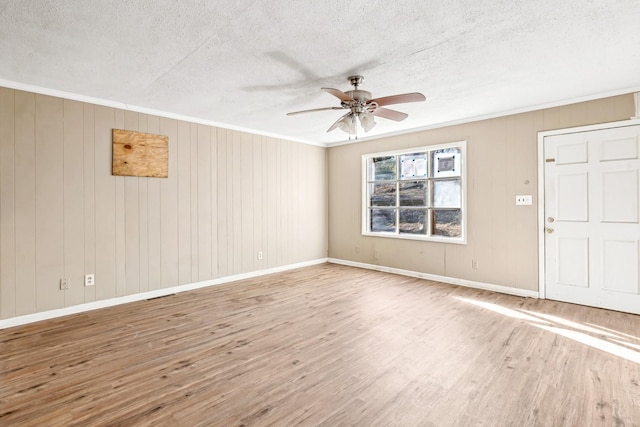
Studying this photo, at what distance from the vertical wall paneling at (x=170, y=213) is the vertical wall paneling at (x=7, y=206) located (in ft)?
4.86

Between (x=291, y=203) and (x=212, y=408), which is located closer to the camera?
(x=212, y=408)

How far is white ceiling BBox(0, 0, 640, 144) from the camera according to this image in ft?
6.76

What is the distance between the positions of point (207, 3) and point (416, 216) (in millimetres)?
4496

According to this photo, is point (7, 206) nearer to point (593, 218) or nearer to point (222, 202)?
point (222, 202)

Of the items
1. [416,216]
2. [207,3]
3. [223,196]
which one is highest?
[207,3]

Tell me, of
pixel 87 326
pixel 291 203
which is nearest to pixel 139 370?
pixel 87 326

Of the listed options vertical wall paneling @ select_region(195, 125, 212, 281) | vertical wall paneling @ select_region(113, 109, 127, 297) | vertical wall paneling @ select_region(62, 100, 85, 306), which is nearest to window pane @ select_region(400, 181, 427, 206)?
vertical wall paneling @ select_region(195, 125, 212, 281)

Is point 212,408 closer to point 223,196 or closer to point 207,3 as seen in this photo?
point 207,3

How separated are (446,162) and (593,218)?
202 centimetres

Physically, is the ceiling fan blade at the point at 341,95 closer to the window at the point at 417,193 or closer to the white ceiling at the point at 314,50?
the white ceiling at the point at 314,50

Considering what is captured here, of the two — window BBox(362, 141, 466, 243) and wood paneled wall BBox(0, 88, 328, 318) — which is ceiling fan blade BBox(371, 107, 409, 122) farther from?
wood paneled wall BBox(0, 88, 328, 318)

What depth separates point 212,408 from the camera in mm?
1940

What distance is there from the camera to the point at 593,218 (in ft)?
12.3

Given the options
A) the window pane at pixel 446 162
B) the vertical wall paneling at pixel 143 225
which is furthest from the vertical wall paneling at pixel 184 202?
the window pane at pixel 446 162
